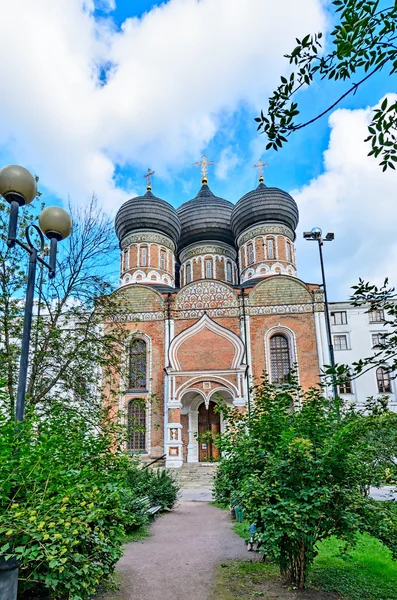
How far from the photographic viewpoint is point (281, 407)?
5.43m

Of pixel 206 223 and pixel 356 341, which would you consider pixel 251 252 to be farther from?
pixel 356 341

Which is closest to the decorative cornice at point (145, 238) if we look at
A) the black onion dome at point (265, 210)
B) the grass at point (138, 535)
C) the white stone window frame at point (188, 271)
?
the white stone window frame at point (188, 271)

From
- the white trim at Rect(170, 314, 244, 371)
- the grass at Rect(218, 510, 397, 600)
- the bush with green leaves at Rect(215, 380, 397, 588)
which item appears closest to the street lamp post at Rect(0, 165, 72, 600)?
the bush with green leaves at Rect(215, 380, 397, 588)

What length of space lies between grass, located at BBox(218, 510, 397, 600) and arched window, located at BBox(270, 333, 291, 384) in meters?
15.0

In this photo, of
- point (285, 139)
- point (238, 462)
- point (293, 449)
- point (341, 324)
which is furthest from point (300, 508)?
point (341, 324)

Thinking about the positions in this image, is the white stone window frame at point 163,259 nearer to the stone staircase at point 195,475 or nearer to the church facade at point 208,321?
the church facade at point 208,321

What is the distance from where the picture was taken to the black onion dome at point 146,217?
2686 centimetres

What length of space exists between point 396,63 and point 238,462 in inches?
169

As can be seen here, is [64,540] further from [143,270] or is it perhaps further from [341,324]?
[341,324]

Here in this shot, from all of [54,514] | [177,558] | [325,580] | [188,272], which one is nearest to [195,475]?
[177,558]

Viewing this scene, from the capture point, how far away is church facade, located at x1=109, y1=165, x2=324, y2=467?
20.2m

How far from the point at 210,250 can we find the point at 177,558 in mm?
23059

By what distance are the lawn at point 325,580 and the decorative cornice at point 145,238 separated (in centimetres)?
2184

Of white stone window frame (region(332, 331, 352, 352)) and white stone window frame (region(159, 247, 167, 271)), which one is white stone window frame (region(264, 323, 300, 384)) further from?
white stone window frame (region(159, 247, 167, 271))
